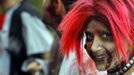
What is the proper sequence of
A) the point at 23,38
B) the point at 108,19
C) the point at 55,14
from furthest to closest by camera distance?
the point at 23,38, the point at 55,14, the point at 108,19

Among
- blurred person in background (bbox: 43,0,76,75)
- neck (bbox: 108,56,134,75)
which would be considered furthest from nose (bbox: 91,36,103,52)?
blurred person in background (bbox: 43,0,76,75)

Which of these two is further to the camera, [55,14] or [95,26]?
[55,14]

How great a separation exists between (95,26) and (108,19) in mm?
89

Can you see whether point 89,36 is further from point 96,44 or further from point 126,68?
Answer: point 126,68

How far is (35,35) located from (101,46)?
220 cm

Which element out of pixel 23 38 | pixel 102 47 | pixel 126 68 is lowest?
pixel 126 68

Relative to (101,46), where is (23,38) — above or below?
above

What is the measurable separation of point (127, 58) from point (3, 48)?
237 centimetres

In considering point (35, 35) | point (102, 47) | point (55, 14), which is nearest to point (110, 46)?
point (102, 47)

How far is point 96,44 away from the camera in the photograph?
2426mm

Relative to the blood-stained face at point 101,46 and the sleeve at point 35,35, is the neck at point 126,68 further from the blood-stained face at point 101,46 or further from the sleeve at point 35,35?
the sleeve at point 35,35

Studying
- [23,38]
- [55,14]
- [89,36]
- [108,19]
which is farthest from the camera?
[23,38]

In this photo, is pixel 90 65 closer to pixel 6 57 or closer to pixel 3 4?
pixel 6 57

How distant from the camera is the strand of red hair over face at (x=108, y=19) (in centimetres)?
234
